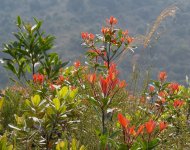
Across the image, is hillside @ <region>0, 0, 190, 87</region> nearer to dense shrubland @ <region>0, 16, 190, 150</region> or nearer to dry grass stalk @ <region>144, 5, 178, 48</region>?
dense shrubland @ <region>0, 16, 190, 150</region>

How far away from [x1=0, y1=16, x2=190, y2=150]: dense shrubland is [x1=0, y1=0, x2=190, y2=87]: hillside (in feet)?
249

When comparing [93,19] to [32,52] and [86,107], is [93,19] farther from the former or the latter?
[86,107]

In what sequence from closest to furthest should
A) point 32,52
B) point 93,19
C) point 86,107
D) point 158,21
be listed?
point 86,107
point 158,21
point 32,52
point 93,19

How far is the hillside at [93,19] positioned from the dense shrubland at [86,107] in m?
75.9

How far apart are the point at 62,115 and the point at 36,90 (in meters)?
0.61

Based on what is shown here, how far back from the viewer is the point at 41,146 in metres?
2.15

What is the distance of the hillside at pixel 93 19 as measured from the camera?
3369 inches

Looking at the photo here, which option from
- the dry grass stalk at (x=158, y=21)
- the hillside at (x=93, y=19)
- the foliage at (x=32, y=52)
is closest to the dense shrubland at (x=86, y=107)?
the foliage at (x=32, y=52)

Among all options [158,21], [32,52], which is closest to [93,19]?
[32,52]

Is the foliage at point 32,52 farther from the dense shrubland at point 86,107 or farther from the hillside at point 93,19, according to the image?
the hillside at point 93,19

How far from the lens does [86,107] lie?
2625 millimetres

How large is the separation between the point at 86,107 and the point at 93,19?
10467cm

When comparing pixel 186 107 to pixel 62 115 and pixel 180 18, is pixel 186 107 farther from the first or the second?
pixel 180 18

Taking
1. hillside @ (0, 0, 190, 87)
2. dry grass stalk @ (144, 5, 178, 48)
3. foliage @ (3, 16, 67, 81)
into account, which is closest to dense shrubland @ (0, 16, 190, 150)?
foliage @ (3, 16, 67, 81)
